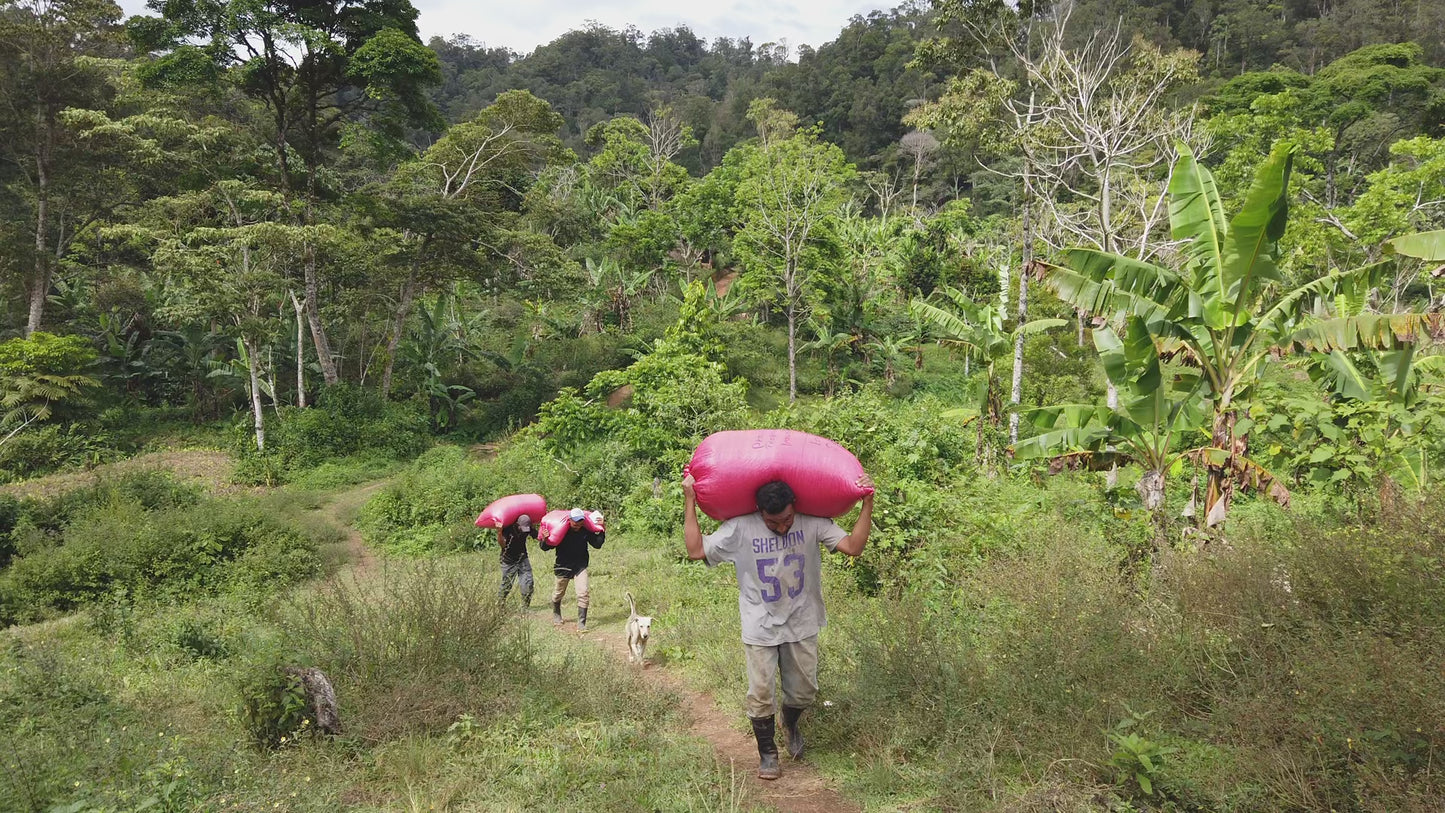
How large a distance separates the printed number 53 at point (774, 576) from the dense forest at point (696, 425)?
0.92m

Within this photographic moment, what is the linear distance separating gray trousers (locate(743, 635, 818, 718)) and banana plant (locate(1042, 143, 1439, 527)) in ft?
12.3

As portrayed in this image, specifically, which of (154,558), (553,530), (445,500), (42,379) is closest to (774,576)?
(553,530)

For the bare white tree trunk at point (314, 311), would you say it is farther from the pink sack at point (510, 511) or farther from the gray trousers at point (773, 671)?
the gray trousers at point (773, 671)

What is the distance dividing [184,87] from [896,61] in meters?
56.3

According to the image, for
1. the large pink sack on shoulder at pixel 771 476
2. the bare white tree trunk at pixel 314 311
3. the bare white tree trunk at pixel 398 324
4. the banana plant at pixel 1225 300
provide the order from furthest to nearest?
1. the bare white tree trunk at pixel 398 324
2. the bare white tree trunk at pixel 314 311
3. the banana plant at pixel 1225 300
4. the large pink sack on shoulder at pixel 771 476

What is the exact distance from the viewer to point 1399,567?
3.59 metres

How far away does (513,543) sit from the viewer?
7578 mm

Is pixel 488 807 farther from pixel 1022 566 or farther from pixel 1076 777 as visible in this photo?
pixel 1022 566

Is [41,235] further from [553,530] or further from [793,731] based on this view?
[793,731]

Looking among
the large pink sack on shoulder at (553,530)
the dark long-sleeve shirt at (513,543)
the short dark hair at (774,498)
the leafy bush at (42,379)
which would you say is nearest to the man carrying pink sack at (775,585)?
the short dark hair at (774,498)

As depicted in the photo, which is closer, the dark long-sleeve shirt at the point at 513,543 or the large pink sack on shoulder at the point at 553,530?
the large pink sack on shoulder at the point at 553,530

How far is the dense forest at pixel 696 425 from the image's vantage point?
11.8ft

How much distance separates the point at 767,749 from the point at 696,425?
9.65 meters

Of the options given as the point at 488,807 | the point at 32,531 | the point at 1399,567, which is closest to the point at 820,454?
the point at 488,807
